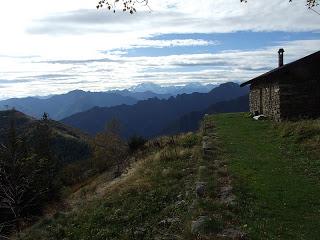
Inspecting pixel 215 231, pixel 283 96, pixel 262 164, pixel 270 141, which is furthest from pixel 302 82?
pixel 215 231

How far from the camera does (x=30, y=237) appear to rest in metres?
18.9

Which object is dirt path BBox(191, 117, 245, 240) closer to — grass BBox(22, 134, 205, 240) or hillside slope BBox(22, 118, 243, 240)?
hillside slope BBox(22, 118, 243, 240)

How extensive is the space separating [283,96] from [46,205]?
20683 mm

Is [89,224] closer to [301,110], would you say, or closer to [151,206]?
[151,206]

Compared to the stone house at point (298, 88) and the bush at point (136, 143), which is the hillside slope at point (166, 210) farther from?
the bush at point (136, 143)

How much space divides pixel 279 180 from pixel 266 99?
2448cm

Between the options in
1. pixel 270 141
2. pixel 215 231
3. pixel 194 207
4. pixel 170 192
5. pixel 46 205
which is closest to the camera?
pixel 215 231

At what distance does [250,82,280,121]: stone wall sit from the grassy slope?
266 inches


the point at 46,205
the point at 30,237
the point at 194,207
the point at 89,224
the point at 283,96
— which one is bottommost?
the point at 46,205

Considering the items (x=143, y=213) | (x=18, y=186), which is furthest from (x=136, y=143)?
(x=143, y=213)

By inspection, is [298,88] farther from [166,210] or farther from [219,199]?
[219,199]

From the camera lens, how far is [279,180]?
52.2 ft

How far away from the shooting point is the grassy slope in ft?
36.4

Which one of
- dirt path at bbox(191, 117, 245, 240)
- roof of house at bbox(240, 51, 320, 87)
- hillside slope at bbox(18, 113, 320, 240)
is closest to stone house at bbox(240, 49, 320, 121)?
roof of house at bbox(240, 51, 320, 87)
